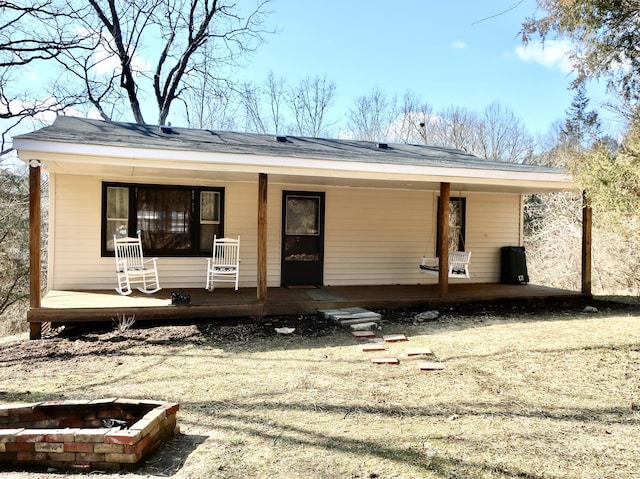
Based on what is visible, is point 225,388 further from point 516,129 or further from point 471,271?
point 516,129

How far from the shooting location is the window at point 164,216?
772 centimetres

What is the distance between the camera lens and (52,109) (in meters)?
15.4

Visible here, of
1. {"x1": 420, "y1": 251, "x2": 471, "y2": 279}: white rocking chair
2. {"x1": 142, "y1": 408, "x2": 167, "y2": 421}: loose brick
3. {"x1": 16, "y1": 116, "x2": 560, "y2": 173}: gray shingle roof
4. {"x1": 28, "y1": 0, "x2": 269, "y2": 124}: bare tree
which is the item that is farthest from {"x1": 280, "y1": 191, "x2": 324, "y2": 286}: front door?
{"x1": 28, "y1": 0, "x2": 269, "y2": 124}: bare tree

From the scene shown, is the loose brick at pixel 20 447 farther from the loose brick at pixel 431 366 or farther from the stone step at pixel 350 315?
the stone step at pixel 350 315

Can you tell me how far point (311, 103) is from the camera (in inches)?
984

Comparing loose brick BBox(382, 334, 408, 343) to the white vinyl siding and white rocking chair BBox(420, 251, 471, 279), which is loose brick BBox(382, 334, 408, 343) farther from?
the white vinyl siding

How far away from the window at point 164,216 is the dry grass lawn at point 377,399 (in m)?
2.68

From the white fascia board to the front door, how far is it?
2129 millimetres

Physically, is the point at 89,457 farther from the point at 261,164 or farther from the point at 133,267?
the point at 133,267

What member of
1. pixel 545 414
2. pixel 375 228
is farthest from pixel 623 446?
pixel 375 228

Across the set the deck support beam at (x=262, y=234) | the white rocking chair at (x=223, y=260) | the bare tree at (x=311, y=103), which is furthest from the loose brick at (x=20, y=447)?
the bare tree at (x=311, y=103)

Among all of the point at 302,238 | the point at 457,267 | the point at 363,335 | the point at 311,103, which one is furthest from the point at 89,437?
the point at 311,103

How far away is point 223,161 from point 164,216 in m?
2.52

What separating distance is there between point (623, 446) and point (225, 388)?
2.96 meters
